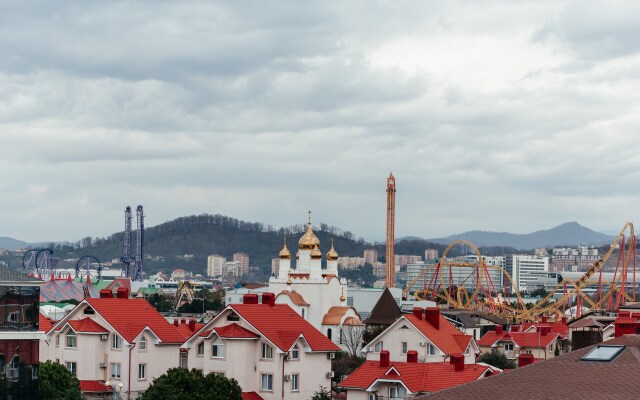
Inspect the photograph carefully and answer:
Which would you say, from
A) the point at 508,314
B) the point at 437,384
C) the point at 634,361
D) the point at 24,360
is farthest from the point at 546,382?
the point at 508,314

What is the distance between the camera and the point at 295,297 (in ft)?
309

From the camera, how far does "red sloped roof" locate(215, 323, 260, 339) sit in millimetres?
48062

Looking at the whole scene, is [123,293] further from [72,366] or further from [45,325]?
[72,366]

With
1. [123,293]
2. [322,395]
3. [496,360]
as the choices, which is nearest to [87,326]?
[123,293]

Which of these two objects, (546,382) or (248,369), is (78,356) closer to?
(248,369)

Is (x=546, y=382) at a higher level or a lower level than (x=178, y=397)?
higher

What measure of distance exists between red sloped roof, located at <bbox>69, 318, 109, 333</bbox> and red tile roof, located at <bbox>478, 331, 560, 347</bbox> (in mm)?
27150

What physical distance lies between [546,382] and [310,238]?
80.6 metres

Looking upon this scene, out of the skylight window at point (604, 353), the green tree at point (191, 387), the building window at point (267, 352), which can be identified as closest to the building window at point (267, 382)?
the building window at point (267, 352)

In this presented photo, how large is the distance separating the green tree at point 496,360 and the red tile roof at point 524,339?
233 inches

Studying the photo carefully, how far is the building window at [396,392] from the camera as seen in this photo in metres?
41.8

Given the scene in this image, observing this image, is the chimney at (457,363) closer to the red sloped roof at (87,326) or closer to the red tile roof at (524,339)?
the red sloped roof at (87,326)

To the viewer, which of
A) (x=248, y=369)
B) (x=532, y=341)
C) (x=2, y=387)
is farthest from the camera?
(x=532, y=341)

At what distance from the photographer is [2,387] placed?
90.8 feet
